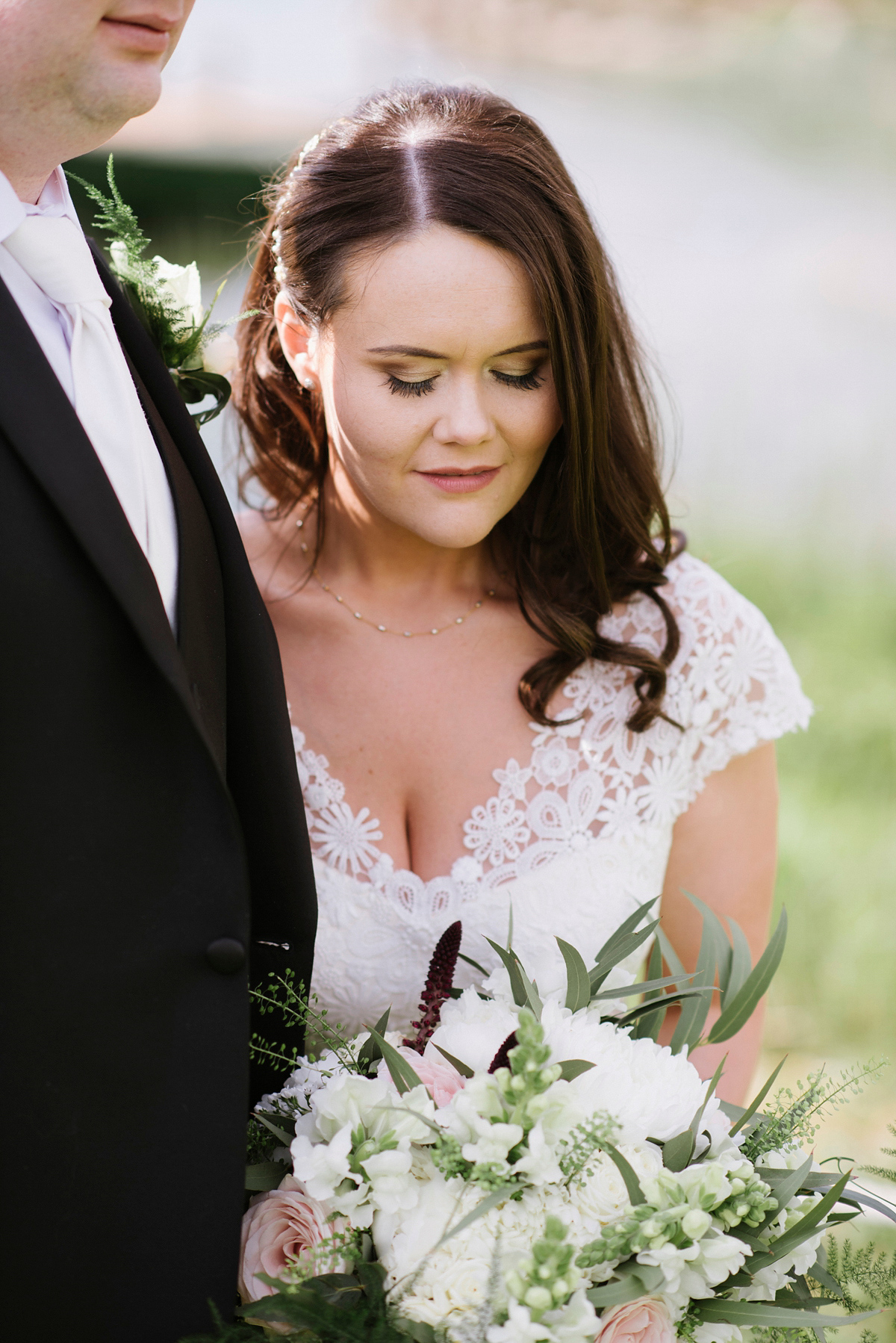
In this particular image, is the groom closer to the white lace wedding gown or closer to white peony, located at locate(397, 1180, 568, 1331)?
white peony, located at locate(397, 1180, 568, 1331)

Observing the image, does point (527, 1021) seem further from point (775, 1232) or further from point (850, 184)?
point (850, 184)

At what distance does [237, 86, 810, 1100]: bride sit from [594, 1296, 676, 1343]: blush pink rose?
68cm

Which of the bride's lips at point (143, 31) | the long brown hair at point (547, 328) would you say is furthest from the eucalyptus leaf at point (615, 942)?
the bride's lips at point (143, 31)

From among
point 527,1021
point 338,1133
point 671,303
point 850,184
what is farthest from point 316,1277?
point 850,184

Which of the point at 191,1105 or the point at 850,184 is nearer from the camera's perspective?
the point at 191,1105

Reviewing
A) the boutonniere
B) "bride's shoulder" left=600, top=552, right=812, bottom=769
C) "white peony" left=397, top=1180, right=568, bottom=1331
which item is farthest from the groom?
"bride's shoulder" left=600, top=552, right=812, bottom=769

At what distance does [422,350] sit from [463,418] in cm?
12

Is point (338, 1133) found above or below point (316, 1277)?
above

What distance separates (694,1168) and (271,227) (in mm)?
1660

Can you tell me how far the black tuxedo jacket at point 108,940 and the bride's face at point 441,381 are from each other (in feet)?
2.06

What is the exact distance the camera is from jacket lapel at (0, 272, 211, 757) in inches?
41.3

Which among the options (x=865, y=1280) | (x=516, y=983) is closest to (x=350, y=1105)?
(x=516, y=983)

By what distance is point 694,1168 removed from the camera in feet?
4.02

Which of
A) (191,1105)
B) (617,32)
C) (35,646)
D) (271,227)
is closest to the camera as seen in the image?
(35,646)
